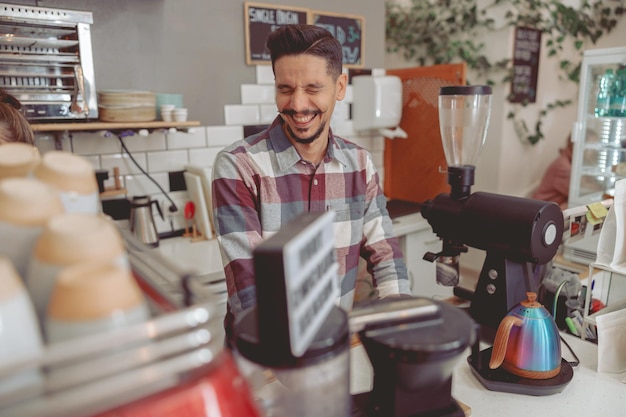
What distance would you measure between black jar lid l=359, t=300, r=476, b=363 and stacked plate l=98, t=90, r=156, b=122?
1.94 m

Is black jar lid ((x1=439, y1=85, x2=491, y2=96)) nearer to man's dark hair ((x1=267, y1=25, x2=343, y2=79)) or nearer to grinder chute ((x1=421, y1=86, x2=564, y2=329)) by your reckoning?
grinder chute ((x1=421, y1=86, x2=564, y2=329))

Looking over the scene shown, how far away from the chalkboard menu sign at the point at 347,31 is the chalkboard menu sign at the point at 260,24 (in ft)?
0.84

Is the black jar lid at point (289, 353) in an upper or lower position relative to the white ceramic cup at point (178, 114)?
lower

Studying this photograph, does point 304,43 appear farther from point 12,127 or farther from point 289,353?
point 289,353

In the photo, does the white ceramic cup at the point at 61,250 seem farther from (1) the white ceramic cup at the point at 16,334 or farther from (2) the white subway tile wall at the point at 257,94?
(2) the white subway tile wall at the point at 257,94

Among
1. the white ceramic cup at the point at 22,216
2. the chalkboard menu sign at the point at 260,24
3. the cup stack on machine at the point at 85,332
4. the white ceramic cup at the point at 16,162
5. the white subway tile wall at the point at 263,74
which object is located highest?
the chalkboard menu sign at the point at 260,24

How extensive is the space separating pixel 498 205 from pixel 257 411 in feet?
3.14

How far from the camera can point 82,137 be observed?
7.83 feet

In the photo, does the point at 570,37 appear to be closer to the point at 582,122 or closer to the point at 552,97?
the point at 552,97

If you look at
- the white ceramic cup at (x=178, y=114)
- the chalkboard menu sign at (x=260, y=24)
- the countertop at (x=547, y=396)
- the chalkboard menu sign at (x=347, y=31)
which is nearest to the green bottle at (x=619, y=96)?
the chalkboard menu sign at (x=347, y=31)

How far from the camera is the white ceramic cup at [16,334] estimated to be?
40 cm

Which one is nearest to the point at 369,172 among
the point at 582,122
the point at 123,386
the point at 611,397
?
the point at 611,397

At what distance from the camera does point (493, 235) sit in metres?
1.27

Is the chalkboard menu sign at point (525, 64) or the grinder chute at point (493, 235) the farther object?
the chalkboard menu sign at point (525, 64)
